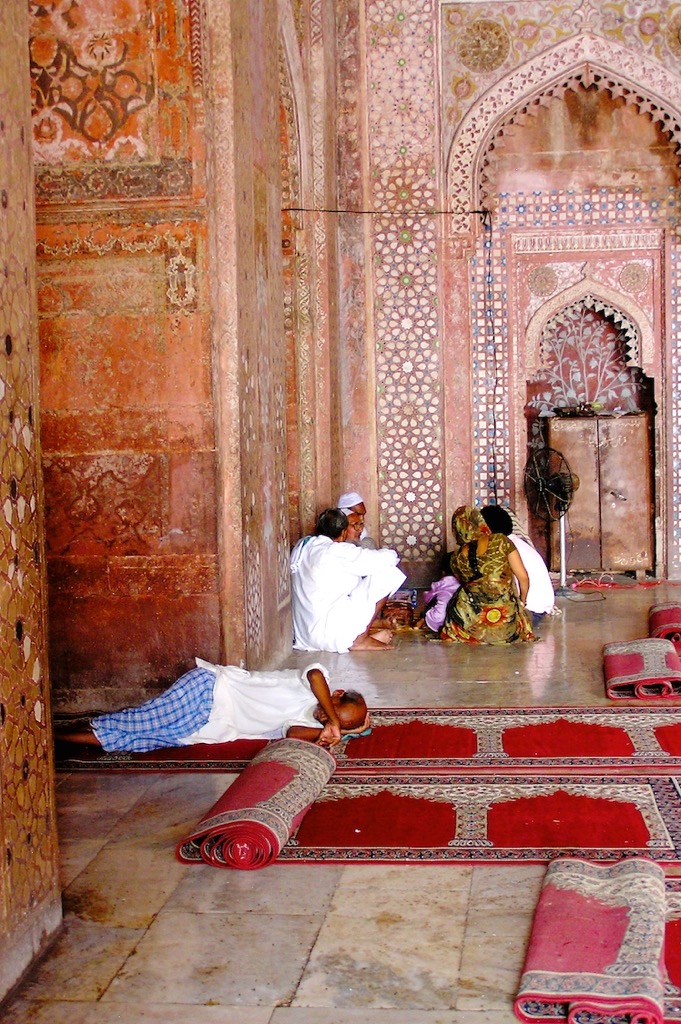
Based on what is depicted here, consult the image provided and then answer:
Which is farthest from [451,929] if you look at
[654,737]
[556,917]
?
[654,737]

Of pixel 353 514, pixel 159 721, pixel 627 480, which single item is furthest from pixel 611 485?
pixel 159 721

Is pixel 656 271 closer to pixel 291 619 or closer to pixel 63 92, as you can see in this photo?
pixel 291 619

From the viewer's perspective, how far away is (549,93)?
31.5 feet

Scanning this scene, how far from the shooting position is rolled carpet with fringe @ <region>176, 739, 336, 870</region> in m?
3.87

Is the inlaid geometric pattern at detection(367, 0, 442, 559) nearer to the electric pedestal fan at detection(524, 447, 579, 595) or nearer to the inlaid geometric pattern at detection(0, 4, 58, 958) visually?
the electric pedestal fan at detection(524, 447, 579, 595)

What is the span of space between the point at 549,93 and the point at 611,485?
3214 mm

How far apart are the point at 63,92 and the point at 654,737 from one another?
4.16 m

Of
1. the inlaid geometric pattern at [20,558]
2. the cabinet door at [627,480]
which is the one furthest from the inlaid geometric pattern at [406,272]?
the inlaid geometric pattern at [20,558]

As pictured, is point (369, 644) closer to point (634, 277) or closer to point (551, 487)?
point (551, 487)

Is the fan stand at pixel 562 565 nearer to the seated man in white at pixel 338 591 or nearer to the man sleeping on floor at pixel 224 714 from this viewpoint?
the seated man in white at pixel 338 591

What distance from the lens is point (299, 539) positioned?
8.31 metres

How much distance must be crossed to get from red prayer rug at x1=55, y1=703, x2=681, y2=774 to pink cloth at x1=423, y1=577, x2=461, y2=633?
221 cm

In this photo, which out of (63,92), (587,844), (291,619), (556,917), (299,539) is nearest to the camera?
(556,917)

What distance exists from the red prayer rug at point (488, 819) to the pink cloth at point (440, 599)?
3.17 metres
